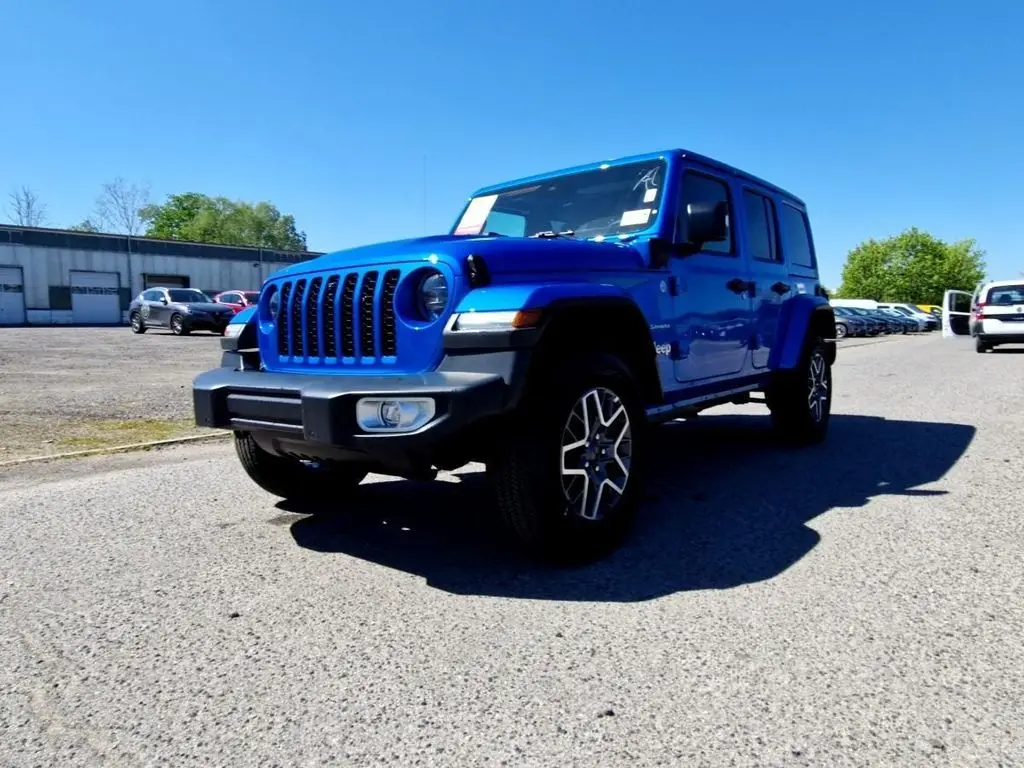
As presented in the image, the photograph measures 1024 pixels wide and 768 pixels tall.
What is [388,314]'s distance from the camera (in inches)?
120

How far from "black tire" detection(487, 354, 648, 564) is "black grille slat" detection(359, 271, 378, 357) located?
29.3 inches

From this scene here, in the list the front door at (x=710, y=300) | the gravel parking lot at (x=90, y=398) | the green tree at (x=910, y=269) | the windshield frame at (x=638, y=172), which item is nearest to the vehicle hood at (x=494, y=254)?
the windshield frame at (x=638, y=172)

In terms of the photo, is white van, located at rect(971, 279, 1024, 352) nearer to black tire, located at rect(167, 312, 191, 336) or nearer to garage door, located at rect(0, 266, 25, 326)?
black tire, located at rect(167, 312, 191, 336)

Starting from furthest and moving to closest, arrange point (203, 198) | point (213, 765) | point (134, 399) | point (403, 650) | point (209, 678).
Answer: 1. point (203, 198)
2. point (134, 399)
3. point (403, 650)
4. point (209, 678)
5. point (213, 765)

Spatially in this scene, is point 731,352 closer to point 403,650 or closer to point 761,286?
point 761,286

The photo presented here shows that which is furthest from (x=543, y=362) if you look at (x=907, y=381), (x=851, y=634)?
(x=907, y=381)

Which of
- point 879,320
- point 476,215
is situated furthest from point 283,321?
point 879,320

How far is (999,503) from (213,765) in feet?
13.5

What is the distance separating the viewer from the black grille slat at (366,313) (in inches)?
123

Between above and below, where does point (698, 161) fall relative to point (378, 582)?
above

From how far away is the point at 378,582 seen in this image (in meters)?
2.97

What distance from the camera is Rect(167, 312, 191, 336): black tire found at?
2336 centimetres

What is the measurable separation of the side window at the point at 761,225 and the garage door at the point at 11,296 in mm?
44338

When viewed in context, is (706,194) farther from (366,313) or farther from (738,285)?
(366,313)
